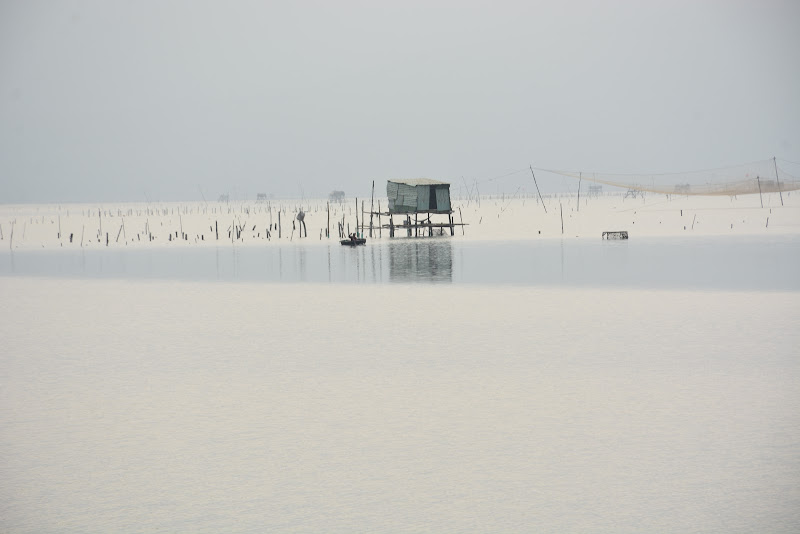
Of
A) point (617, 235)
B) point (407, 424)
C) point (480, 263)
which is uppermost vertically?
point (617, 235)

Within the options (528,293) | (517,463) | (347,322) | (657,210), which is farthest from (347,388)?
(657,210)

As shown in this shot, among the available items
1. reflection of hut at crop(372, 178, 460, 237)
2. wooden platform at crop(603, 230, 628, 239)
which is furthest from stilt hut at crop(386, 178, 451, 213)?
wooden platform at crop(603, 230, 628, 239)

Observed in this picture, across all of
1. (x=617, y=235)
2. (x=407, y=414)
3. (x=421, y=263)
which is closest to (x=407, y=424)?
(x=407, y=414)

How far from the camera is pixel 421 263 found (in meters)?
24.0

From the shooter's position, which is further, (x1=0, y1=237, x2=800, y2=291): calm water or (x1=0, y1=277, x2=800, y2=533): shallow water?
(x1=0, y1=237, x2=800, y2=291): calm water

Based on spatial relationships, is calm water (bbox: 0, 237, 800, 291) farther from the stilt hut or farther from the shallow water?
the stilt hut

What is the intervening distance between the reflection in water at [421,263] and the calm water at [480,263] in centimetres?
2

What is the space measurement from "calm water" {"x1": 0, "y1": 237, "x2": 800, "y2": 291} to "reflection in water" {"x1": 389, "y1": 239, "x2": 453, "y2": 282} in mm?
25

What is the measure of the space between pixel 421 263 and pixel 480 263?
1614 millimetres

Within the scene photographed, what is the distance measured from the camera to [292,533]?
4.55 m

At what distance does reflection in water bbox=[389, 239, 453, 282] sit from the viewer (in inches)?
765

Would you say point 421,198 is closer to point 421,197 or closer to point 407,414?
point 421,197

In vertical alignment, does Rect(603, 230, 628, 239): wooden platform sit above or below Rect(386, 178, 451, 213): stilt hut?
below

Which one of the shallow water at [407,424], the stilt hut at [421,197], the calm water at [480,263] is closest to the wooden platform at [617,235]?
the calm water at [480,263]
